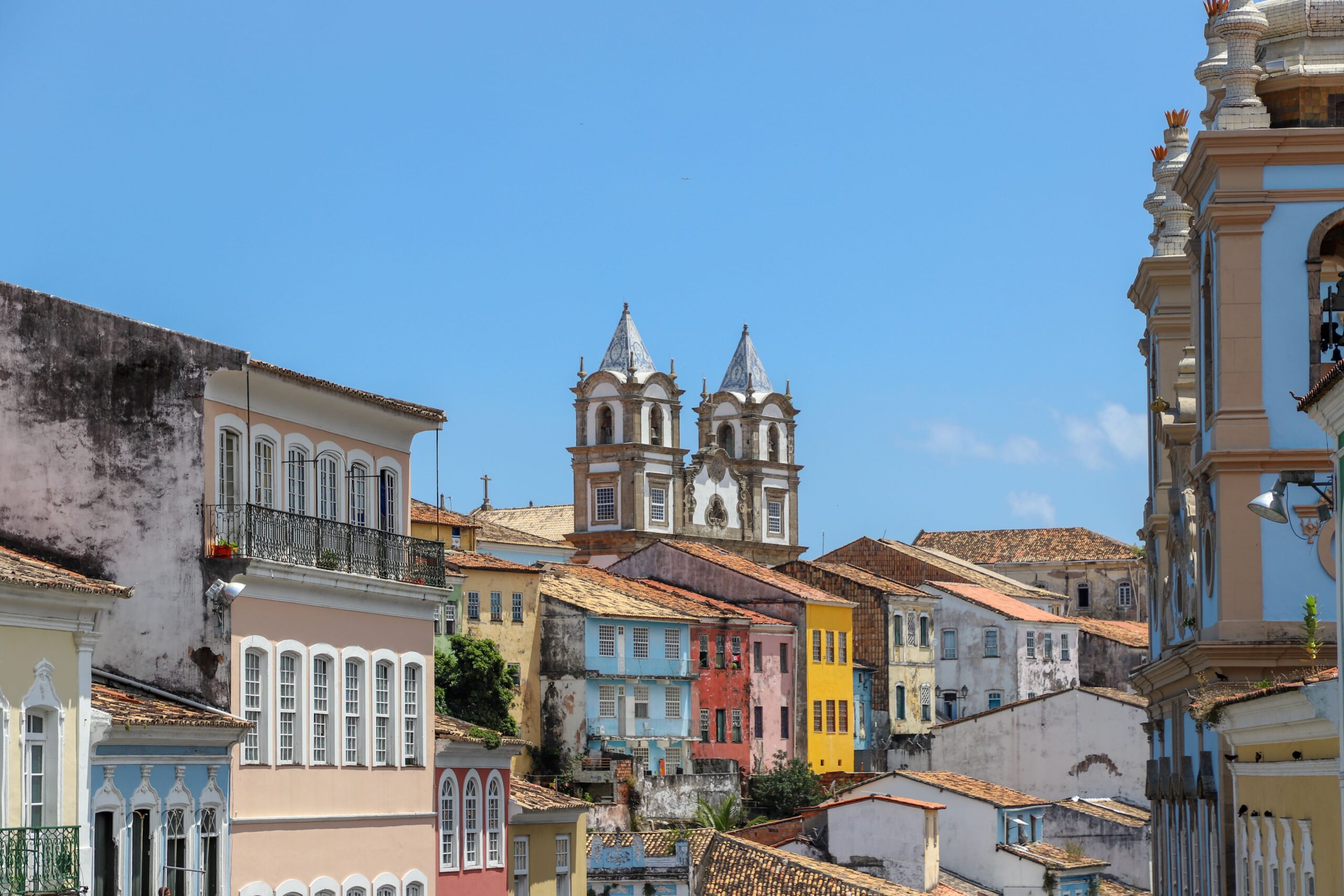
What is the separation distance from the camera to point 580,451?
409 ft

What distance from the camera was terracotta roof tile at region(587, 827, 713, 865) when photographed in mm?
55750

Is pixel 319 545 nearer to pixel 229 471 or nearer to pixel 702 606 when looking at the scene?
pixel 229 471

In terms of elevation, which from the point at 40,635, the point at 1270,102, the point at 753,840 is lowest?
the point at 753,840

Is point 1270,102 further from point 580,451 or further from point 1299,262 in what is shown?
point 580,451

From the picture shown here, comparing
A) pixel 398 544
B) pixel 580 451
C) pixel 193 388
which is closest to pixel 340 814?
pixel 398 544

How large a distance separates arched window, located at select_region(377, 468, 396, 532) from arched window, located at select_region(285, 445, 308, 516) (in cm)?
268

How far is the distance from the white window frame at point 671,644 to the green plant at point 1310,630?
55107 millimetres

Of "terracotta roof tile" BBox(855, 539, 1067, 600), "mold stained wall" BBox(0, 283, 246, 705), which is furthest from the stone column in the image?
"terracotta roof tile" BBox(855, 539, 1067, 600)

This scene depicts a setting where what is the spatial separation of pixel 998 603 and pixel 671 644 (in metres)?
25.2

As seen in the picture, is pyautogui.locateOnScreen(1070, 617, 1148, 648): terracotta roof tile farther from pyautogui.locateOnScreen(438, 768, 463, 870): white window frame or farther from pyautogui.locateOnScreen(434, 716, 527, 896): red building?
pyautogui.locateOnScreen(438, 768, 463, 870): white window frame

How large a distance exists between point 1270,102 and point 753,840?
37.0 metres

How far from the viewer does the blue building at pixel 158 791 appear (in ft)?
91.3

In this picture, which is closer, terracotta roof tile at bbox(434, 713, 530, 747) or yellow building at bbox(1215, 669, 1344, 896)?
yellow building at bbox(1215, 669, 1344, 896)

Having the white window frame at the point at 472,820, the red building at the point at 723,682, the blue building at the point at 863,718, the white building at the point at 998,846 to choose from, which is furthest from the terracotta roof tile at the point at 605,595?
the white window frame at the point at 472,820
